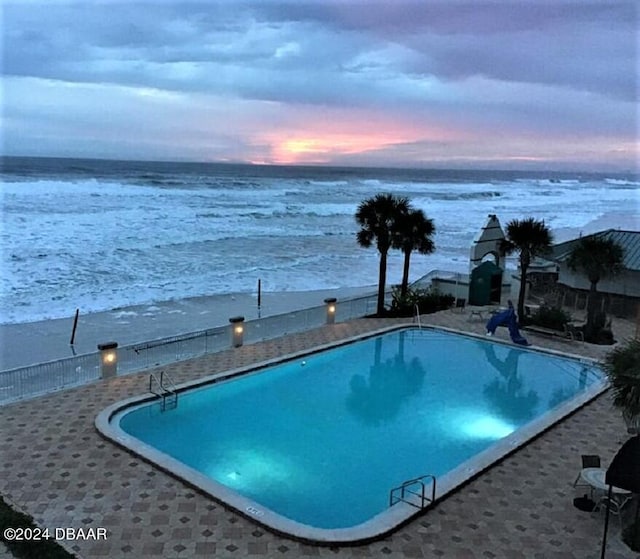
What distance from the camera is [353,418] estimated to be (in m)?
11.9

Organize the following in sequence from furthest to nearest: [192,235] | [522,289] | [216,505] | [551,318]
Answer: [192,235], [522,289], [551,318], [216,505]

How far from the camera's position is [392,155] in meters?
108

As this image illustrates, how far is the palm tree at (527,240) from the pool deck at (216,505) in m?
7.44

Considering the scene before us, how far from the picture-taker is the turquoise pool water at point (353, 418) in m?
9.19

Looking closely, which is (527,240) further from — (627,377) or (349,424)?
(627,377)

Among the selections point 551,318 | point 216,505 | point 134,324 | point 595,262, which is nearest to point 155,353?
point 134,324

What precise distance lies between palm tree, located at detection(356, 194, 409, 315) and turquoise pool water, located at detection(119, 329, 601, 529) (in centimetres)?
311

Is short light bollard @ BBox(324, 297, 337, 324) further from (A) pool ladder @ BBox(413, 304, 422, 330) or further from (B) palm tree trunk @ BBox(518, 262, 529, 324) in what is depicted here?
(B) palm tree trunk @ BBox(518, 262, 529, 324)

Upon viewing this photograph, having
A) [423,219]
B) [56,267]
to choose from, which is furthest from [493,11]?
[56,267]

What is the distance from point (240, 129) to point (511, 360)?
52.8 meters

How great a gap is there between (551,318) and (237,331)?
885cm

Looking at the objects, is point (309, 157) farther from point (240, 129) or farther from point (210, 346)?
point (210, 346)

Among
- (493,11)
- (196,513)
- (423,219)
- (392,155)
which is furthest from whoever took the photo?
(392,155)

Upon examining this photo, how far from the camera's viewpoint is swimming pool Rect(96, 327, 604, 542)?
859 cm
